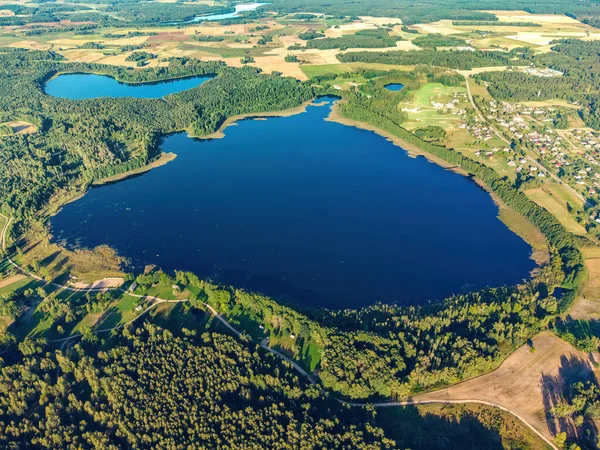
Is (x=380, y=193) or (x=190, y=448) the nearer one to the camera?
(x=190, y=448)

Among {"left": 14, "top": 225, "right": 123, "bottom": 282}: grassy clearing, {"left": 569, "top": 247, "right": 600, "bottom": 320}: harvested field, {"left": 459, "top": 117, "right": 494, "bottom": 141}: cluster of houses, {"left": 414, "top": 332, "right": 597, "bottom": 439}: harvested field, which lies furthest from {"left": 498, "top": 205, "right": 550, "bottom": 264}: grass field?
{"left": 14, "top": 225, "right": 123, "bottom": 282}: grassy clearing

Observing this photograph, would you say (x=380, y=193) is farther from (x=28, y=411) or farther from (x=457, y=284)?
(x=28, y=411)

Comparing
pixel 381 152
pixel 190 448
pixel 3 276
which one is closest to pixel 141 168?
pixel 3 276

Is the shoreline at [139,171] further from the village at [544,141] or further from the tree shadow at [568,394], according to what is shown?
the tree shadow at [568,394]

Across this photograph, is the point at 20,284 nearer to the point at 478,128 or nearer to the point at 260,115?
the point at 260,115

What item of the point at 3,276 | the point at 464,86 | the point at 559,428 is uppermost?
the point at 464,86

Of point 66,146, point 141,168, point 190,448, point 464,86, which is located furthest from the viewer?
point 464,86

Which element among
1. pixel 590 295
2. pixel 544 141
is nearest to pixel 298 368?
pixel 590 295
